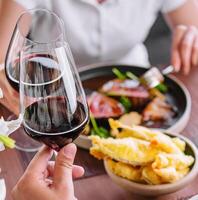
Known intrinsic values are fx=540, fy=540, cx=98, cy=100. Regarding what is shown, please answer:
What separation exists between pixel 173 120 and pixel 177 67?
253 mm

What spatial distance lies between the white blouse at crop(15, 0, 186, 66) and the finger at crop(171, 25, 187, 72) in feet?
0.52

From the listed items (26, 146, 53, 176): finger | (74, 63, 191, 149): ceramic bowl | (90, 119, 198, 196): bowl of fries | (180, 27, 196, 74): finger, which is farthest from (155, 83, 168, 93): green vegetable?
(26, 146, 53, 176): finger

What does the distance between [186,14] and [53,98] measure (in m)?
1.05

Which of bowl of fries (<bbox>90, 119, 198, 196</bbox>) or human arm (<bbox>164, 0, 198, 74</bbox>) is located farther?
human arm (<bbox>164, 0, 198, 74</bbox>)

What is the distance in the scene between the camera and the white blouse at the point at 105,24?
180 centimetres

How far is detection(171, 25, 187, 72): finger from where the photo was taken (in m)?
1.62

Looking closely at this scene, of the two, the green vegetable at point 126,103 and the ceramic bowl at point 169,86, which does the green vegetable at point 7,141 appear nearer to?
the ceramic bowl at point 169,86

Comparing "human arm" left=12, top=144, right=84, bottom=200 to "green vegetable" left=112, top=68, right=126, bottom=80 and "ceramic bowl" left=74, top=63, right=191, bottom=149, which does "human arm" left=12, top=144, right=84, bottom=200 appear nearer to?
"ceramic bowl" left=74, top=63, right=191, bottom=149

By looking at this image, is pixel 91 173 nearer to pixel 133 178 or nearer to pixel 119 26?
pixel 133 178

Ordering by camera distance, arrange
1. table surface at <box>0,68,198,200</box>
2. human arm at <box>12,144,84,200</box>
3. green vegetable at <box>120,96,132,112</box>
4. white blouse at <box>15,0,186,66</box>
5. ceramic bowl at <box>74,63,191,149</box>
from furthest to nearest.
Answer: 1. white blouse at <box>15,0,186,66</box>
2. green vegetable at <box>120,96,132,112</box>
3. ceramic bowl at <box>74,63,191,149</box>
4. table surface at <box>0,68,198,200</box>
5. human arm at <box>12,144,84,200</box>

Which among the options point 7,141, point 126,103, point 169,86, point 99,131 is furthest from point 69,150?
point 169,86

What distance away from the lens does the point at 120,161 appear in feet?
3.71

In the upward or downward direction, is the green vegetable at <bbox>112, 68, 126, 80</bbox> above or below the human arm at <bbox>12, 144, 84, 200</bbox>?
below

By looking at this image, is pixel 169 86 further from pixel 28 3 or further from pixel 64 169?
→ pixel 64 169
